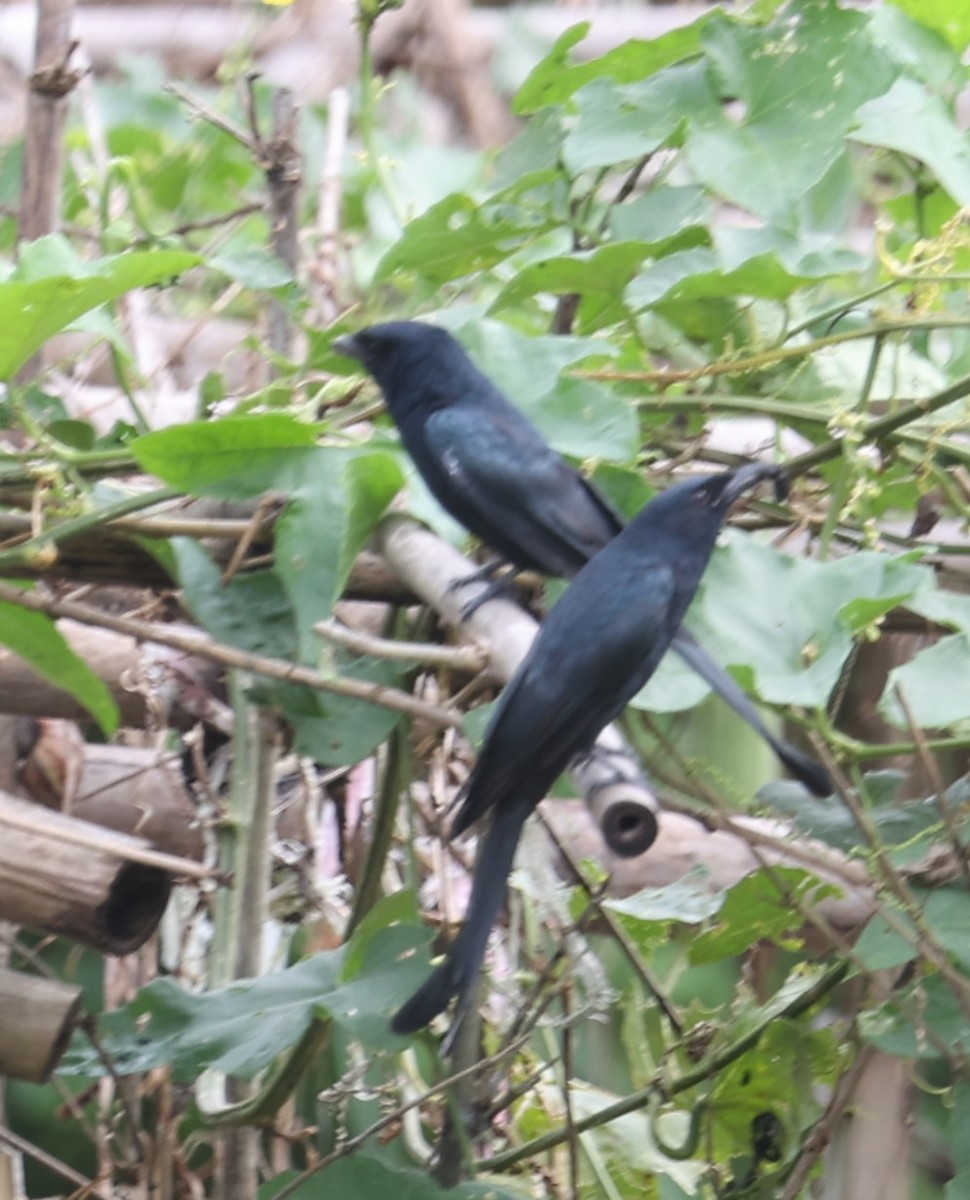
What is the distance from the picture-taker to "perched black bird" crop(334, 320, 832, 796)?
1.26 m

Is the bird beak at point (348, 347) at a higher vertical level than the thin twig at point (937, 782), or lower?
higher

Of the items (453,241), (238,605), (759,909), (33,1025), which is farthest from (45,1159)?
(453,241)

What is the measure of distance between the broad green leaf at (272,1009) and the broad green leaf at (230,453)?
0.31 meters

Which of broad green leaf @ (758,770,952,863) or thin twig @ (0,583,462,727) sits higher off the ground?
thin twig @ (0,583,462,727)

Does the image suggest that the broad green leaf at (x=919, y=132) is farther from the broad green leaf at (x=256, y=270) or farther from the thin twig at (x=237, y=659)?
the thin twig at (x=237, y=659)

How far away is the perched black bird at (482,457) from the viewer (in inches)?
49.6

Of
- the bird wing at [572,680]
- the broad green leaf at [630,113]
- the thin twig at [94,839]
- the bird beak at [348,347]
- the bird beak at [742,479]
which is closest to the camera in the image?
the bird wing at [572,680]

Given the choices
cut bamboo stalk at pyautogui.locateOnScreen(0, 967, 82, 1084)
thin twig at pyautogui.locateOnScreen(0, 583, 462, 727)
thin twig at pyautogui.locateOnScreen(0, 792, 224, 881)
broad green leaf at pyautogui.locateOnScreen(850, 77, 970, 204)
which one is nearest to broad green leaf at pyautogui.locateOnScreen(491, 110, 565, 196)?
broad green leaf at pyautogui.locateOnScreen(850, 77, 970, 204)

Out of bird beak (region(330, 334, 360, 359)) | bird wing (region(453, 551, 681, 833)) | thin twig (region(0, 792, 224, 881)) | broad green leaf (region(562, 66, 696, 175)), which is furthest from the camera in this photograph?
bird beak (region(330, 334, 360, 359))

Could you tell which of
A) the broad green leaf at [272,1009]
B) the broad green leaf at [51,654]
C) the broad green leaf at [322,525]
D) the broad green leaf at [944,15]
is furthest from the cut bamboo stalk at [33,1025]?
the broad green leaf at [944,15]

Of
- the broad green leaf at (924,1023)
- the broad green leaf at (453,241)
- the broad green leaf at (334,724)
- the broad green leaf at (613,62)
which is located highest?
the broad green leaf at (613,62)

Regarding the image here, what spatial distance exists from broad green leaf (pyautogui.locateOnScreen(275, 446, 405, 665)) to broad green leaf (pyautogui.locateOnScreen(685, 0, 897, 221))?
0.38 metres

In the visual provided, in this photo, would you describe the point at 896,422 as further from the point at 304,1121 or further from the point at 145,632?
the point at 304,1121

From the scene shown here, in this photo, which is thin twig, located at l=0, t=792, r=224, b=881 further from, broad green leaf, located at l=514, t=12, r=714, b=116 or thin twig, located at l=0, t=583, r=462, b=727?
broad green leaf, located at l=514, t=12, r=714, b=116
